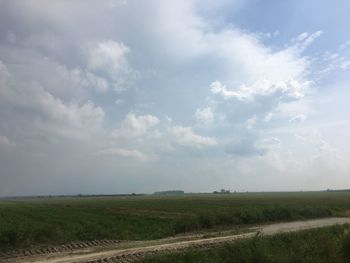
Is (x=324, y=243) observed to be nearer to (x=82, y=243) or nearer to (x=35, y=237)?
(x=82, y=243)

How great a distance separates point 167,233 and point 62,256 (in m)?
13.6

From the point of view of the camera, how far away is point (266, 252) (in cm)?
1842

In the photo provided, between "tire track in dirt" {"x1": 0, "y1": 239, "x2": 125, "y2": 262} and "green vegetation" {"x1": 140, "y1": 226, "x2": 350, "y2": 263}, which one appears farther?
"tire track in dirt" {"x1": 0, "y1": 239, "x2": 125, "y2": 262}

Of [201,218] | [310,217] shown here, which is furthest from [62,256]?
[310,217]

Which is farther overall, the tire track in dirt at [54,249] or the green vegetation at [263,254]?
the tire track in dirt at [54,249]

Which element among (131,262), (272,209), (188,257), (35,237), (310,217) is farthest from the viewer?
(310,217)

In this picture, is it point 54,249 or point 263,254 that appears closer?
point 263,254

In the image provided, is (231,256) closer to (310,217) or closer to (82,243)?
(82,243)

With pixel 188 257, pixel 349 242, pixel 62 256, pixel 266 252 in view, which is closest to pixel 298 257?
pixel 266 252

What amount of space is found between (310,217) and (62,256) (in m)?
35.3

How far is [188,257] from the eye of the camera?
19.0m

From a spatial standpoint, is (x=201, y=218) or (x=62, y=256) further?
(x=201, y=218)

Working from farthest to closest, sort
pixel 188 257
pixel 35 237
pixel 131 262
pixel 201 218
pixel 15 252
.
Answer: pixel 201 218 < pixel 35 237 < pixel 15 252 < pixel 188 257 < pixel 131 262

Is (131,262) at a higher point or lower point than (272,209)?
lower
